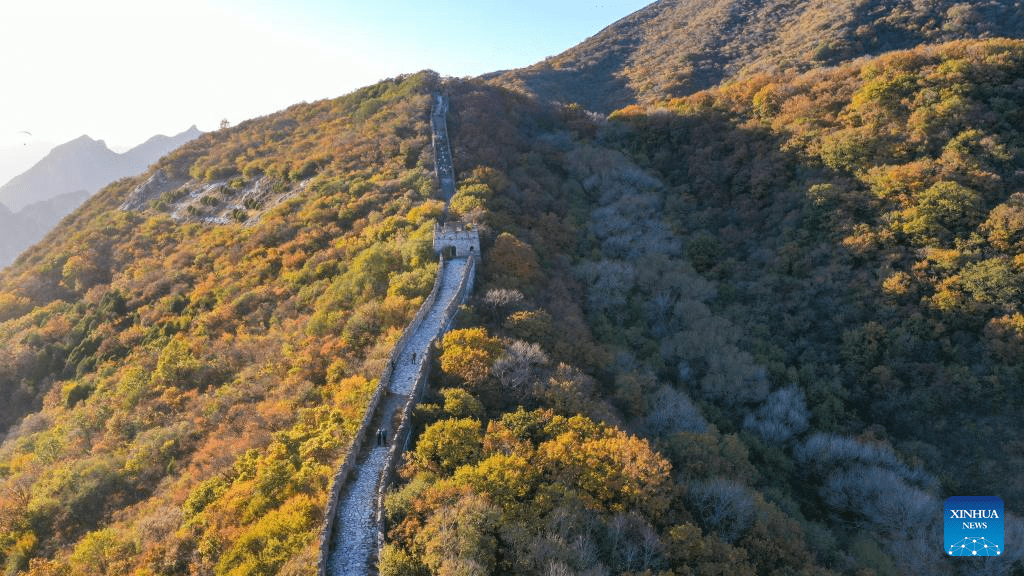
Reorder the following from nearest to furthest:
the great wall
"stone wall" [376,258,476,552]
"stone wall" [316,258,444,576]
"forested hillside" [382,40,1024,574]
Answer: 1. "stone wall" [316,258,444,576]
2. the great wall
3. "stone wall" [376,258,476,552]
4. "forested hillside" [382,40,1024,574]

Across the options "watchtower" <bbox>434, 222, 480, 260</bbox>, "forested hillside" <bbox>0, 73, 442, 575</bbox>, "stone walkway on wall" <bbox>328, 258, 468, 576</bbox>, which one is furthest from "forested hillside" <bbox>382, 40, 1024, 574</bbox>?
"forested hillside" <bbox>0, 73, 442, 575</bbox>

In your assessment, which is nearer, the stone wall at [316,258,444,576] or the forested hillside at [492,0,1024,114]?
the stone wall at [316,258,444,576]

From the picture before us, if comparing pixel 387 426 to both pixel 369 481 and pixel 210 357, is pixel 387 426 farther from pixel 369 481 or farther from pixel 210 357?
pixel 210 357

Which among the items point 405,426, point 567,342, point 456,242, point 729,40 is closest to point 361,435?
point 405,426

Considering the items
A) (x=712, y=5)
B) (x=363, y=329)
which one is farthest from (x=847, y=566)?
(x=712, y=5)

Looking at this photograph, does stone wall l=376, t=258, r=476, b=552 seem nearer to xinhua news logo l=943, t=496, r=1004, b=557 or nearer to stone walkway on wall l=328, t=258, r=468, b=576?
stone walkway on wall l=328, t=258, r=468, b=576

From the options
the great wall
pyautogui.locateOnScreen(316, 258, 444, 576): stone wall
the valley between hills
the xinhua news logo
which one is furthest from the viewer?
the xinhua news logo

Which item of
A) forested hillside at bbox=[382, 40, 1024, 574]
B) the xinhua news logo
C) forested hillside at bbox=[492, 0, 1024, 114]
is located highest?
forested hillside at bbox=[492, 0, 1024, 114]

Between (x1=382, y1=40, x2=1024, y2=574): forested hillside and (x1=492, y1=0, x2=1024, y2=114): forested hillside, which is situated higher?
A: (x1=492, y1=0, x2=1024, y2=114): forested hillside
